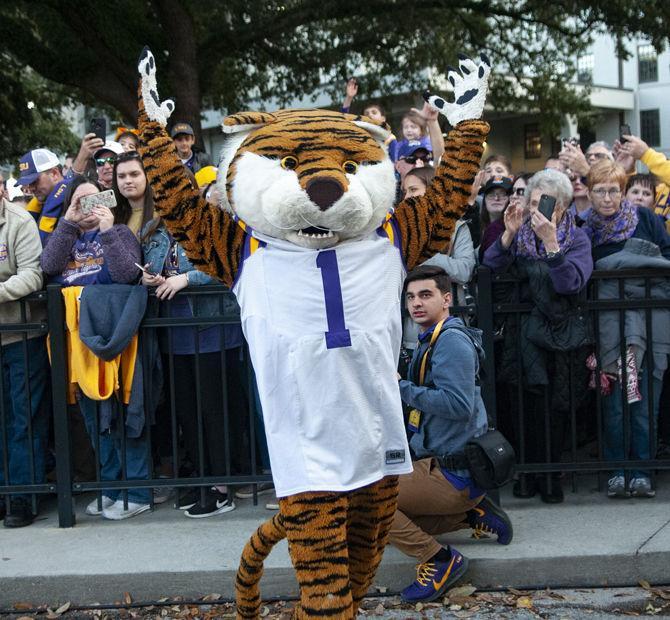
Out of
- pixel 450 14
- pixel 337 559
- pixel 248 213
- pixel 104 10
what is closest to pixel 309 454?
pixel 337 559

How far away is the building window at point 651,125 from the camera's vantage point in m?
37.7

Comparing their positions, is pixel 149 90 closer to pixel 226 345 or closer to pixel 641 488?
pixel 226 345

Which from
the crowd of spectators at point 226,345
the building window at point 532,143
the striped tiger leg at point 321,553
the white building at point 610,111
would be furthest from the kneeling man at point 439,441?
the building window at point 532,143

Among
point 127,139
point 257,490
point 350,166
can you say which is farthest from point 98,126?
point 350,166

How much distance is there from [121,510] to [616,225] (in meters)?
3.46

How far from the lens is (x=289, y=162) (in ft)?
10.9

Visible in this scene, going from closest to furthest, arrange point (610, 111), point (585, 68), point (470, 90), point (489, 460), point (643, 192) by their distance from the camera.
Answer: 1. point (470, 90)
2. point (489, 460)
3. point (643, 192)
4. point (610, 111)
5. point (585, 68)

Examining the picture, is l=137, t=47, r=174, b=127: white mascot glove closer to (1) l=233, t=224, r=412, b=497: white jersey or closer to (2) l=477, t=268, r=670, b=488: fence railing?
(1) l=233, t=224, r=412, b=497: white jersey

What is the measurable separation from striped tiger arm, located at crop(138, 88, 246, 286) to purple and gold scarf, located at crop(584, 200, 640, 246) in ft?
9.76

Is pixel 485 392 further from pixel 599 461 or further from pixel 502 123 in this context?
pixel 502 123

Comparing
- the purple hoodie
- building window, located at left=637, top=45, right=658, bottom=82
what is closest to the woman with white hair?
the purple hoodie

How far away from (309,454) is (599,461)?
2728 millimetres

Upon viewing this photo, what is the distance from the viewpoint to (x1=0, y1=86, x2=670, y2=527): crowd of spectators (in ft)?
17.6

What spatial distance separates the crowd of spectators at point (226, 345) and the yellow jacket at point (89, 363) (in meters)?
0.02
